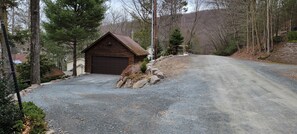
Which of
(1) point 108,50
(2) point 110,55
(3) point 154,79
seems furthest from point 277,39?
(3) point 154,79

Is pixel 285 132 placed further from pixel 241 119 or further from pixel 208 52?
pixel 208 52

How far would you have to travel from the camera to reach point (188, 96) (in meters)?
9.69

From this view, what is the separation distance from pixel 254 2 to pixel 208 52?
898 inches

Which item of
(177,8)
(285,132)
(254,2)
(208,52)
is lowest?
(285,132)

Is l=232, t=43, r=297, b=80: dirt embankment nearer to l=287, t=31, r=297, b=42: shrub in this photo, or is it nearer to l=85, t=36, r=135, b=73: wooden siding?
l=287, t=31, r=297, b=42: shrub

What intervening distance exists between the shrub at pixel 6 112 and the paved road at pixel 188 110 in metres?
1.03

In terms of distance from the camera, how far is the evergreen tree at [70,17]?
24812 millimetres

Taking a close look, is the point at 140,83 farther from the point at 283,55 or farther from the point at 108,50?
the point at 283,55

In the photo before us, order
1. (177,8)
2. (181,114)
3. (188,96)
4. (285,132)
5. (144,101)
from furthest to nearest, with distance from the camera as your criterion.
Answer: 1. (177,8)
2. (188,96)
3. (144,101)
4. (181,114)
5. (285,132)

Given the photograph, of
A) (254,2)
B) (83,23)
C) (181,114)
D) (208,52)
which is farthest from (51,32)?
(208,52)

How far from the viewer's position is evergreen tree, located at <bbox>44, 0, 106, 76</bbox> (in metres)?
24.8

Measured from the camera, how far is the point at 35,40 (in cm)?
1485

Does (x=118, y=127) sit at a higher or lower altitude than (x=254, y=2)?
lower

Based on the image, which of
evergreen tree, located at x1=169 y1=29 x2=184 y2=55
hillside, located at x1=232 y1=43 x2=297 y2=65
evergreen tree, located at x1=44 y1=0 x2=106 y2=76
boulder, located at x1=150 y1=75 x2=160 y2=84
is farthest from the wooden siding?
boulder, located at x1=150 y1=75 x2=160 y2=84
